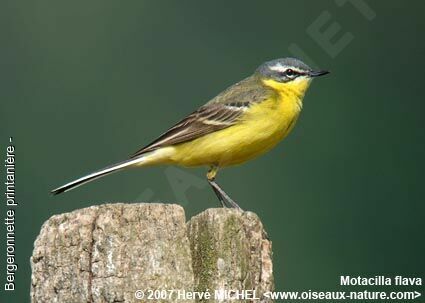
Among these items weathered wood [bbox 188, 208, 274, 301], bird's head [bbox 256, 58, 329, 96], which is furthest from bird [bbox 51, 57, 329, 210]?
weathered wood [bbox 188, 208, 274, 301]

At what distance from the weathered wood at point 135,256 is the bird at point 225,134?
3.09m

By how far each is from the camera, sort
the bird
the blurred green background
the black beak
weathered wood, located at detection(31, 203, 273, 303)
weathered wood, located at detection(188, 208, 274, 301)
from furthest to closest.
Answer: the blurred green background < the black beak < the bird < weathered wood, located at detection(188, 208, 274, 301) < weathered wood, located at detection(31, 203, 273, 303)

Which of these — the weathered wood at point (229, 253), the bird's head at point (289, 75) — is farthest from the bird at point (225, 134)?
the weathered wood at point (229, 253)

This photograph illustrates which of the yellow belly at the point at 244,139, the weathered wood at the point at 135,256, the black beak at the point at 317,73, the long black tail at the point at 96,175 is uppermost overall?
the black beak at the point at 317,73

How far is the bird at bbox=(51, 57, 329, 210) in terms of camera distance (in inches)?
390

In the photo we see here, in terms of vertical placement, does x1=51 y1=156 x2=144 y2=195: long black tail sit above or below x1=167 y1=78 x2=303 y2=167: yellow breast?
below

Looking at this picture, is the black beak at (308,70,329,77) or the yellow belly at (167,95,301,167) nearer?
the yellow belly at (167,95,301,167)

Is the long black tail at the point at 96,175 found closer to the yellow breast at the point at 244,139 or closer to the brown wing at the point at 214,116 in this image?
the brown wing at the point at 214,116

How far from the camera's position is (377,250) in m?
15.1

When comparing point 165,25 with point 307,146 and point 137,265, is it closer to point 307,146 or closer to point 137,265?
point 307,146

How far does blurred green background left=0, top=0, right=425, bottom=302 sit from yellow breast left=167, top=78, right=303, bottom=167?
277cm

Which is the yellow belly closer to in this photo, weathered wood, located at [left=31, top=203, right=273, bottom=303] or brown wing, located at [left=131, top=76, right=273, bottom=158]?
brown wing, located at [left=131, top=76, right=273, bottom=158]

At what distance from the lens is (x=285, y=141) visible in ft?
55.1

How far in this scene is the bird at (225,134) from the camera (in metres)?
9.91
